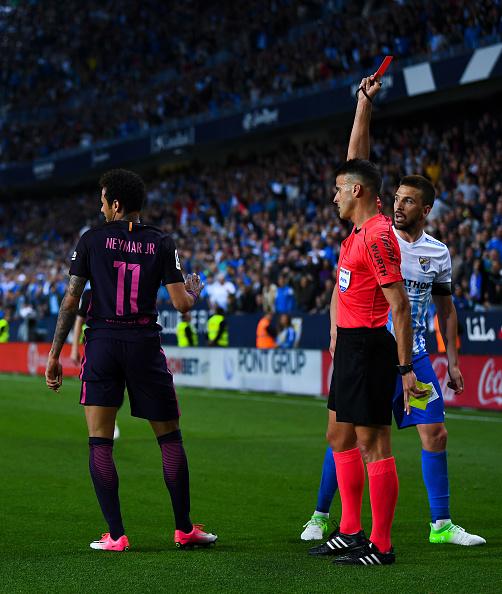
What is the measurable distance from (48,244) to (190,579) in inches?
1637

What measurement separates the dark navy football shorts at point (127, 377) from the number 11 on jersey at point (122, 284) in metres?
0.20

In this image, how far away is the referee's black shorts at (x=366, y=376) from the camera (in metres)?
5.94

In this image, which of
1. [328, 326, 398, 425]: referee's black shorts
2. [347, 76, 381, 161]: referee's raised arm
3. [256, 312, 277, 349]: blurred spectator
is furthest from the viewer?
[256, 312, 277, 349]: blurred spectator

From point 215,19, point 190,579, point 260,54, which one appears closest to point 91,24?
point 215,19

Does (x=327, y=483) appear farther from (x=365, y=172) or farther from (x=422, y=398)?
(x=365, y=172)

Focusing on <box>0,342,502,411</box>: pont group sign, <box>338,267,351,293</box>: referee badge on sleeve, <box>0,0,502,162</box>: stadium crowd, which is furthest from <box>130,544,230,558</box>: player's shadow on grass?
<box>0,0,502,162</box>: stadium crowd

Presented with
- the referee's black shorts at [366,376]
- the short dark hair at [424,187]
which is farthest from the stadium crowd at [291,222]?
the referee's black shorts at [366,376]

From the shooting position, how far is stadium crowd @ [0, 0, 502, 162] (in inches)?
1169

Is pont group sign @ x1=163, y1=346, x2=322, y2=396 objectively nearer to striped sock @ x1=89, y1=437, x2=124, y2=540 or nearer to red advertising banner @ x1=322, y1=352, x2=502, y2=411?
red advertising banner @ x1=322, y1=352, x2=502, y2=411

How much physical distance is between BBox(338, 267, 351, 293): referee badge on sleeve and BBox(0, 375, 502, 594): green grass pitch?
1546mm

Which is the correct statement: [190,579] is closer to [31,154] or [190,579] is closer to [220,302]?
[220,302]

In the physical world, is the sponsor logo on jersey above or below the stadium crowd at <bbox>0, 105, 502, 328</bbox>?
below

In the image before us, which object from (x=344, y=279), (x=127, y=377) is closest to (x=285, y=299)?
(x=127, y=377)

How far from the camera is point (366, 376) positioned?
5.95 meters
